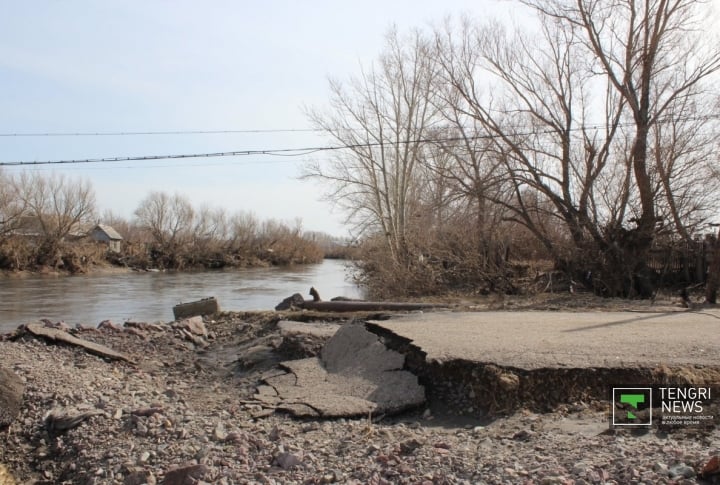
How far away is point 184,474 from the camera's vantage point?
435 centimetres

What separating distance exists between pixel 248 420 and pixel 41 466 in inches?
73.2

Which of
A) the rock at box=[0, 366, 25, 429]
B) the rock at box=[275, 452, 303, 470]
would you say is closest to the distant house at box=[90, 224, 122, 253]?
the rock at box=[0, 366, 25, 429]

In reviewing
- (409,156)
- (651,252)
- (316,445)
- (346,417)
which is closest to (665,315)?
(346,417)

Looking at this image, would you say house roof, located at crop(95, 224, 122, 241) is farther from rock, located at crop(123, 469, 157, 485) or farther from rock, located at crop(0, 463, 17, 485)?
rock, located at crop(123, 469, 157, 485)

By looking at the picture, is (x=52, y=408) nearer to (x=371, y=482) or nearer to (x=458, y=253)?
(x=371, y=482)

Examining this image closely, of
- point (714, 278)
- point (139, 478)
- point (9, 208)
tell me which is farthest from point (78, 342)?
point (9, 208)

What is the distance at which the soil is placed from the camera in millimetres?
4082

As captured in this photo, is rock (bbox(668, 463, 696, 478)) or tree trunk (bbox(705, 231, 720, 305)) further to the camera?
tree trunk (bbox(705, 231, 720, 305))

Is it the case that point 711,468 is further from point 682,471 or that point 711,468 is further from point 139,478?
point 139,478

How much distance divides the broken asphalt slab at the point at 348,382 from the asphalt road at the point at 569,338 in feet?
1.36

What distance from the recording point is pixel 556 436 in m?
4.68

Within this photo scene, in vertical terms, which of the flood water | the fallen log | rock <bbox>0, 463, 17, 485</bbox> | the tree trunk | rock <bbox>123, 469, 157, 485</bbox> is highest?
the tree trunk

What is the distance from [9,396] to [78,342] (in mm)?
2891

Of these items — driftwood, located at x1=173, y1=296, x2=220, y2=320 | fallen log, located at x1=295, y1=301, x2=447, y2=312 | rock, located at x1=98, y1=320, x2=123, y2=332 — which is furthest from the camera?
driftwood, located at x1=173, y1=296, x2=220, y2=320
